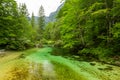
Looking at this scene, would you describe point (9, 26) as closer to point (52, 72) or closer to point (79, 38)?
point (79, 38)

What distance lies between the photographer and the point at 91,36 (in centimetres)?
2192

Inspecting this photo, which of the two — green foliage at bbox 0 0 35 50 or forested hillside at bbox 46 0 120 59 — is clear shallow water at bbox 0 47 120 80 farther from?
green foliage at bbox 0 0 35 50

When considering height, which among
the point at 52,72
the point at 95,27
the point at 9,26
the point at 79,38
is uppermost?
the point at 9,26

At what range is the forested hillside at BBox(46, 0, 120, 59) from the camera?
16.8 metres

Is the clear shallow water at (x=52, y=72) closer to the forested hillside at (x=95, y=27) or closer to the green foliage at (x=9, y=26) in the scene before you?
the forested hillside at (x=95, y=27)

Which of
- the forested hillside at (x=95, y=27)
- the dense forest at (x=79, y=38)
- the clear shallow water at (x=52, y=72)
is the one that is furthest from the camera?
the forested hillside at (x=95, y=27)

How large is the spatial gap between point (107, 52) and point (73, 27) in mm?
8612

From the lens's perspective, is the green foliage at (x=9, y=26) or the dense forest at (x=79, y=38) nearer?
the dense forest at (x=79, y=38)

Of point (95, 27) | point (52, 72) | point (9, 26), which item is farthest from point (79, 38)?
point (52, 72)

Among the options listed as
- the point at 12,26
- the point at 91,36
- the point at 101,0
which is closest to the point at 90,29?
the point at 91,36

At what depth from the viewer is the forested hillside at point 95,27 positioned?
1681 cm

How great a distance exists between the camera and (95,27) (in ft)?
68.0

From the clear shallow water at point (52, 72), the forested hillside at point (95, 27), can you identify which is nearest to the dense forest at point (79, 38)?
the forested hillside at point (95, 27)

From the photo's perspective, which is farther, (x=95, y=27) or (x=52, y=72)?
(x=95, y=27)
